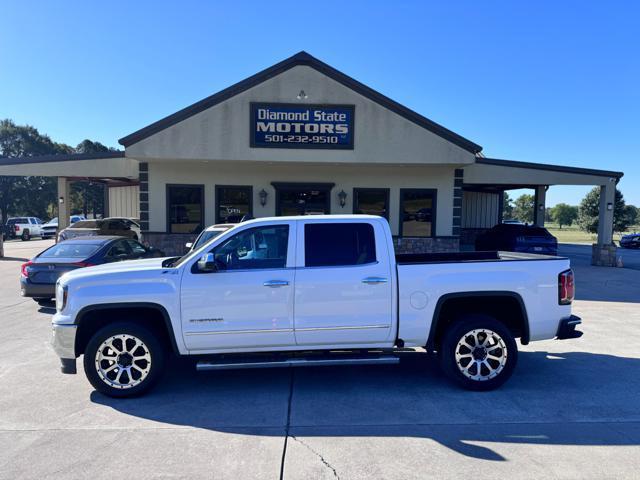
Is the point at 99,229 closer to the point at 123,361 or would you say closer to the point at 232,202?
the point at 232,202

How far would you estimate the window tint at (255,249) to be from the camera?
4648mm

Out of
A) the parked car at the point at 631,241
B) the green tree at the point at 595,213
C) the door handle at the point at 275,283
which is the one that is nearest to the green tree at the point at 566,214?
the green tree at the point at 595,213

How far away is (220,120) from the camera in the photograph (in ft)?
43.7

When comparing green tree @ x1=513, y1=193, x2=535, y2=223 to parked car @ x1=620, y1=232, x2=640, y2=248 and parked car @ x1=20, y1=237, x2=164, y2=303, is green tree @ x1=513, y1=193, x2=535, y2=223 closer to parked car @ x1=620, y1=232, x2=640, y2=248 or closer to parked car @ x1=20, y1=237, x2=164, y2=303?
parked car @ x1=620, y1=232, x2=640, y2=248

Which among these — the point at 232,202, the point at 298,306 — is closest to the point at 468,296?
the point at 298,306

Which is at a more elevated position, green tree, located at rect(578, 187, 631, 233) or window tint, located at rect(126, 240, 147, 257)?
green tree, located at rect(578, 187, 631, 233)

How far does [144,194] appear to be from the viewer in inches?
590

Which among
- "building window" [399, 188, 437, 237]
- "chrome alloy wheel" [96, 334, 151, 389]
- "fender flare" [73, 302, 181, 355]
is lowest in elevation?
"chrome alloy wheel" [96, 334, 151, 389]

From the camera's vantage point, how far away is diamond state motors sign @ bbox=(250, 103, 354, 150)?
1342cm

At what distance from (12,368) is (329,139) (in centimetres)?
1032

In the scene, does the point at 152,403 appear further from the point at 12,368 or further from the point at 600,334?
the point at 600,334

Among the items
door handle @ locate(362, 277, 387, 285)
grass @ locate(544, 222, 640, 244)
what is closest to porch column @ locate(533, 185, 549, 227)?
door handle @ locate(362, 277, 387, 285)

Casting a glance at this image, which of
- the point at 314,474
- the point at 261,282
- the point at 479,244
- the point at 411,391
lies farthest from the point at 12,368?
the point at 479,244

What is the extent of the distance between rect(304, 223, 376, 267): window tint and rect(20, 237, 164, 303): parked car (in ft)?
19.0
